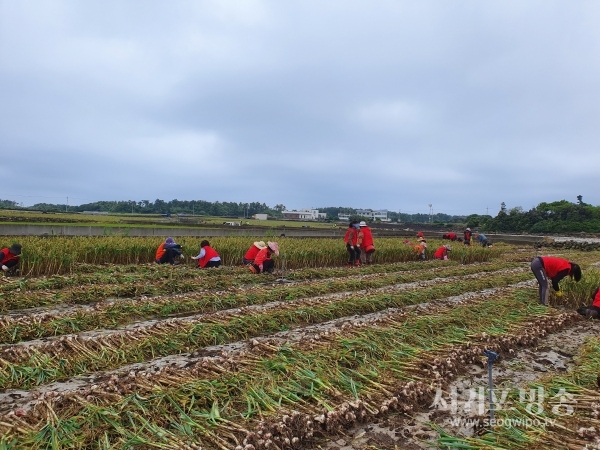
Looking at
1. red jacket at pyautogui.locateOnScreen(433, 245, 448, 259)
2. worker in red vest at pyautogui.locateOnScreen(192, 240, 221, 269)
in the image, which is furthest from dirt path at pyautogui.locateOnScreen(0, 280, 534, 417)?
red jacket at pyautogui.locateOnScreen(433, 245, 448, 259)

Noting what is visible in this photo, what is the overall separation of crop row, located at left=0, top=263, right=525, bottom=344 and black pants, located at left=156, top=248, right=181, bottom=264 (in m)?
4.89

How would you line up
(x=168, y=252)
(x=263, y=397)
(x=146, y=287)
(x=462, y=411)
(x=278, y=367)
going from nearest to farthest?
(x=263, y=397) → (x=462, y=411) → (x=278, y=367) → (x=146, y=287) → (x=168, y=252)

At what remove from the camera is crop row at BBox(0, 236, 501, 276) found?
11039 mm

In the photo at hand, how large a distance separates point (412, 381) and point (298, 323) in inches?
120

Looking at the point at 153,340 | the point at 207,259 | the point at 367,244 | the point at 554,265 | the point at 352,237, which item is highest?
the point at 352,237

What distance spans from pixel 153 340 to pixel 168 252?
8026mm

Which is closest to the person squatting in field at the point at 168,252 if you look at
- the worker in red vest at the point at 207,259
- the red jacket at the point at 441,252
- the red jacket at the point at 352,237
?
the worker in red vest at the point at 207,259

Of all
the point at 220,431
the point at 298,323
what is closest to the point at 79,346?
the point at 220,431

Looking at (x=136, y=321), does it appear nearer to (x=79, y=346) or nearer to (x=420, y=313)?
(x=79, y=346)

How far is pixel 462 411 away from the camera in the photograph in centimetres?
380

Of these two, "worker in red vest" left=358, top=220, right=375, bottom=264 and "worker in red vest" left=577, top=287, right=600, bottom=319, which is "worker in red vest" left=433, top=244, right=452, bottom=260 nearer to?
"worker in red vest" left=358, top=220, right=375, bottom=264

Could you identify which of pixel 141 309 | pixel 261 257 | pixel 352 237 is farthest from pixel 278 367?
pixel 352 237

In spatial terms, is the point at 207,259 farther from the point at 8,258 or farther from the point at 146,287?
the point at 8,258

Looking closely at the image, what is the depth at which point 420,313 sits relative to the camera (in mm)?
7254
